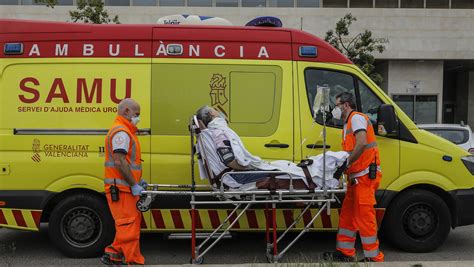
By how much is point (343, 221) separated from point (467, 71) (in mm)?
26149

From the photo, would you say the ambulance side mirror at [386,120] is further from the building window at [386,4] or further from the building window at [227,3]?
the building window at [386,4]

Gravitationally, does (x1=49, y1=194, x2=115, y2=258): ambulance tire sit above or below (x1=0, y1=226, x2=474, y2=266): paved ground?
above

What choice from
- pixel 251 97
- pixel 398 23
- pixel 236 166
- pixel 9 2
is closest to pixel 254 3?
pixel 398 23

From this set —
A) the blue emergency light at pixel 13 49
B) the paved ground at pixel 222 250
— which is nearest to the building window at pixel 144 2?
the paved ground at pixel 222 250

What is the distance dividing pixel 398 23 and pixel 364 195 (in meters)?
20.3

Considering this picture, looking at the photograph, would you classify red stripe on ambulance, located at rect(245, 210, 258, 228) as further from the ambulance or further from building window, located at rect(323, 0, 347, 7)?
building window, located at rect(323, 0, 347, 7)

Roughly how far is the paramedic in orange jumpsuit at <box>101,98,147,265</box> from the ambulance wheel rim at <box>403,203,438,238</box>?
10.3 ft

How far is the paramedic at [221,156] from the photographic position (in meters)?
4.46

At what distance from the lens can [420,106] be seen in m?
23.4

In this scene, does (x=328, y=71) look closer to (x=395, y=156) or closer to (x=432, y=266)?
(x=395, y=156)

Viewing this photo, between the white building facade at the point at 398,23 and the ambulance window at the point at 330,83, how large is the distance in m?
17.4

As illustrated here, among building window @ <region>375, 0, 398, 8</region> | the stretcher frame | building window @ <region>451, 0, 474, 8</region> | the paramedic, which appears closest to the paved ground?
the stretcher frame

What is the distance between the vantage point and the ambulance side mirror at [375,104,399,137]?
5098 mm

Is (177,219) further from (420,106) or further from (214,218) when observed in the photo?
(420,106)
